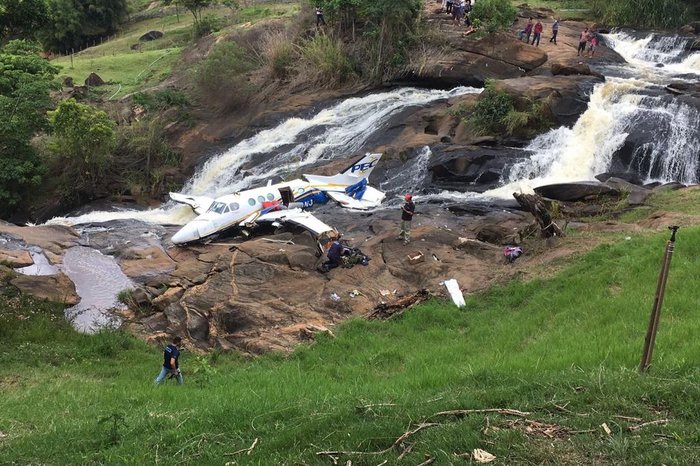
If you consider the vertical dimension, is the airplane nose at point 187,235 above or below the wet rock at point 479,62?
below

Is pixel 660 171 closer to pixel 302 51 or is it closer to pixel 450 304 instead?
pixel 450 304

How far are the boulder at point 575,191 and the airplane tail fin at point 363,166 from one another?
277 inches

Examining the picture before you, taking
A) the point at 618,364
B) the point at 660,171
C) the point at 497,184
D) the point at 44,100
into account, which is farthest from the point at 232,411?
the point at 44,100

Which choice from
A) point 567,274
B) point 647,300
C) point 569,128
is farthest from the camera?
point 569,128

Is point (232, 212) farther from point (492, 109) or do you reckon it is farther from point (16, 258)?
point (492, 109)

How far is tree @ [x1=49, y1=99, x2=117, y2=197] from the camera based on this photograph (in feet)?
95.3

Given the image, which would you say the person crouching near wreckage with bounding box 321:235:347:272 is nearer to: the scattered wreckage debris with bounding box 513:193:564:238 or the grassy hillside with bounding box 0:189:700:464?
the grassy hillside with bounding box 0:189:700:464

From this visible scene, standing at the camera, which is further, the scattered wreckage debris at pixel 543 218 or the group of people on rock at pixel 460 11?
the group of people on rock at pixel 460 11

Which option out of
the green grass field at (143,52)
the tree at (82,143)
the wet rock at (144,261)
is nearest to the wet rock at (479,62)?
the tree at (82,143)

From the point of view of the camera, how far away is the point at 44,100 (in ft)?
97.8

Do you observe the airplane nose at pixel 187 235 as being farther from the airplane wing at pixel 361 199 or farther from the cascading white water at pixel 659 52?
the cascading white water at pixel 659 52

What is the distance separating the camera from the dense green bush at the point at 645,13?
3725 cm

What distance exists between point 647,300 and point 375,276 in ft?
25.8

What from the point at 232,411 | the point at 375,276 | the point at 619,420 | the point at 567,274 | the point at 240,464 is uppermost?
the point at 619,420
